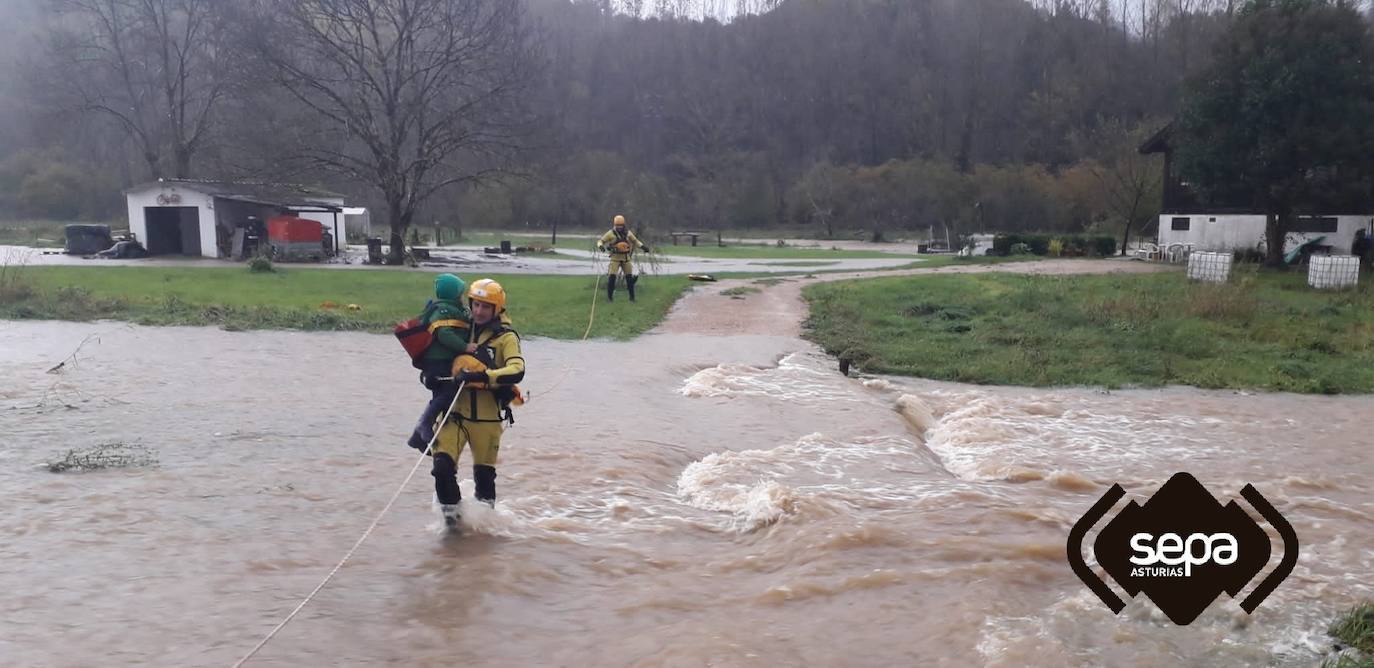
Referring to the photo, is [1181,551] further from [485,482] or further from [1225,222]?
[1225,222]

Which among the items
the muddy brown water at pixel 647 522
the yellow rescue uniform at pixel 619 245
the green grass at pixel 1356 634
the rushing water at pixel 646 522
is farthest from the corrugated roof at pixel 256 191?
the green grass at pixel 1356 634

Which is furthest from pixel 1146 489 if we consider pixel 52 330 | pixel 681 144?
pixel 681 144

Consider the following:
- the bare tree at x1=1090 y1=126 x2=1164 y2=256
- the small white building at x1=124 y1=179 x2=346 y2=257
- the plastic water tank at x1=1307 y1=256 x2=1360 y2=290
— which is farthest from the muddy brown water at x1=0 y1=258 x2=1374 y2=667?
the bare tree at x1=1090 y1=126 x2=1164 y2=256

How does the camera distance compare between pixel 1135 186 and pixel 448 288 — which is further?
pixel 1135 186

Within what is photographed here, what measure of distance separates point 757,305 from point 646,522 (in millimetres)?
14413

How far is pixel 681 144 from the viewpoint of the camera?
4264 inches

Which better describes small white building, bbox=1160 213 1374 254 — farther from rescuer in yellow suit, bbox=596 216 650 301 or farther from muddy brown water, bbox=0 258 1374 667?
muddy brown water, bbox=0 258 1374 667

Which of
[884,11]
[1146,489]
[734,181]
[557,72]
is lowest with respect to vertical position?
[1146,489]

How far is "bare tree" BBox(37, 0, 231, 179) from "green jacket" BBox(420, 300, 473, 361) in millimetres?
44740

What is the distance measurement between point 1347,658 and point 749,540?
358 cm

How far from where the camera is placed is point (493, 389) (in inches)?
254

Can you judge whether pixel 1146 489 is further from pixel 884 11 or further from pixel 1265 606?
pixel 884 11

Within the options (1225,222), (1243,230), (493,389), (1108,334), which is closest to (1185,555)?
(493,389)

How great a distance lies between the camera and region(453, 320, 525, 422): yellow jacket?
253 inches
